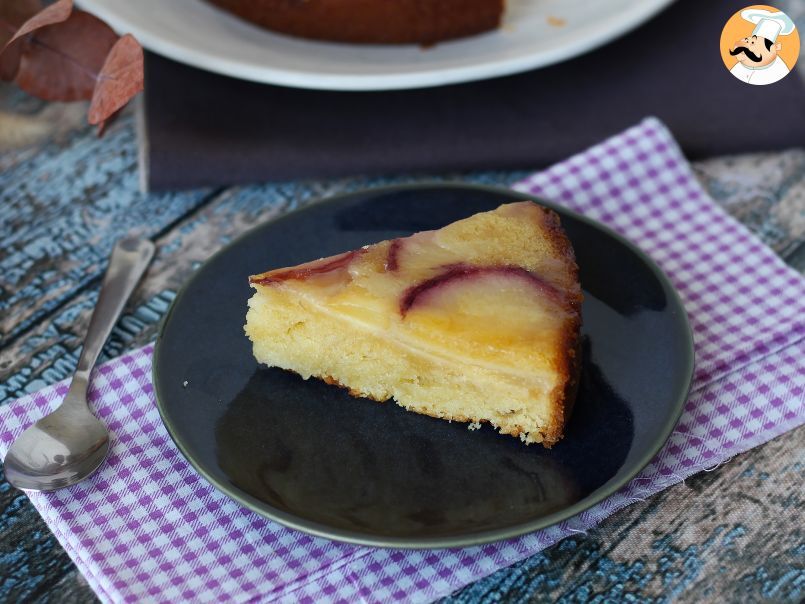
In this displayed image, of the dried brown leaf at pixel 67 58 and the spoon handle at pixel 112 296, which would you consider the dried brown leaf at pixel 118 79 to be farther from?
the spoon handle at pixel 112 296

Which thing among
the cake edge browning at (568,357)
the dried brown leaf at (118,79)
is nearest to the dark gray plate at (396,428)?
the cake edge browning at (568,357)

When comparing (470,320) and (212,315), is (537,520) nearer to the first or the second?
(470,320)

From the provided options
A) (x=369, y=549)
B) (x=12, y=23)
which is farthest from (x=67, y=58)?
(x=369, y=549)

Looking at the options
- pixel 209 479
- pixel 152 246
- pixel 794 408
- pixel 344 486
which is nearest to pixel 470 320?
pixel 344 486

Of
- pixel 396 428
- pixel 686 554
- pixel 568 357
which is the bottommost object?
pixel 686 554

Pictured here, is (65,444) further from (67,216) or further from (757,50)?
(757,50)

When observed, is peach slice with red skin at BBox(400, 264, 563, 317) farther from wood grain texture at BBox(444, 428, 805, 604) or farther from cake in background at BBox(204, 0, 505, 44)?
cake in background at BBox(204, 0, 505, 44)

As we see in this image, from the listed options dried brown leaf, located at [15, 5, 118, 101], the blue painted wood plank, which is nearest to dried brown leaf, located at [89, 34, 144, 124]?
dried brown leaf, located at [15, 5, 118, 101]
